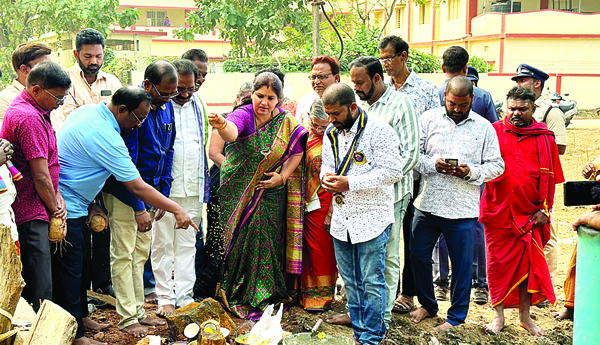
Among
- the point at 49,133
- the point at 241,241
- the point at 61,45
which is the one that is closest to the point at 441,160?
the point at 241,241

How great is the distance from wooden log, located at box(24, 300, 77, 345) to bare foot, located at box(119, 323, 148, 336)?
1056 millimetres

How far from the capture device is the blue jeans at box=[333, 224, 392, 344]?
159 inches

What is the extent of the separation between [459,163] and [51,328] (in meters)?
3.04

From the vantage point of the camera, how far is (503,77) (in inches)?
774

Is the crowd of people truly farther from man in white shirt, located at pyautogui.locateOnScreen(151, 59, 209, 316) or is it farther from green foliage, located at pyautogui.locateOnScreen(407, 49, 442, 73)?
green foliage, located at pyautogui.locateOnScreen(407, 49, 442, 73)

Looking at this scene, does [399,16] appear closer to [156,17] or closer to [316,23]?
[156,17]

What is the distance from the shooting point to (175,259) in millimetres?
4680

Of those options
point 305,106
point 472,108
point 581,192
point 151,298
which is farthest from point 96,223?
point 472,108

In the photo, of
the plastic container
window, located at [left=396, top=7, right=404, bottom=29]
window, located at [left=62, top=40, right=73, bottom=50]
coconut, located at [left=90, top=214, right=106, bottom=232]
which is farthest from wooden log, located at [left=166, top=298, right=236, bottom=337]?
window, located at [left=396, top=7, right=404, bottom=29]

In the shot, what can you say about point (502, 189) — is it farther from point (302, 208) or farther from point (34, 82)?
point (34, 82)

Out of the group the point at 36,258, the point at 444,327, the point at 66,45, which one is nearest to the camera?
the point at 36,258

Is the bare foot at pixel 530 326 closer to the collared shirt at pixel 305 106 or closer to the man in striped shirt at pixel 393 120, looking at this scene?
the man in striped shirt at pixel 393 120

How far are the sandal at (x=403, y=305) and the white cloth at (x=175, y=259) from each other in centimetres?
175

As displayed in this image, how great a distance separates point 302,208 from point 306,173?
31 cm
